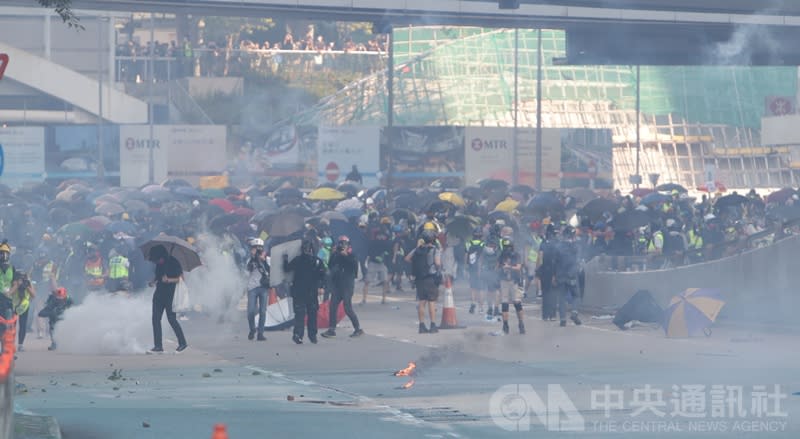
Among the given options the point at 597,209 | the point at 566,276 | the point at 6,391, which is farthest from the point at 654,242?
the point at 6,391

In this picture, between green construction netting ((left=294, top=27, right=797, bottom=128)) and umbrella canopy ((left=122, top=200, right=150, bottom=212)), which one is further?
green construction netting ((left=294, top=27, right=797, bottom=128))

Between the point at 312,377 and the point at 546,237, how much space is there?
25.8 feet

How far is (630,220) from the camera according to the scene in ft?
93.7

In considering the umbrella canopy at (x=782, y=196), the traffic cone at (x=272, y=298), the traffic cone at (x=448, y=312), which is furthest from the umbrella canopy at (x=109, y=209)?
the umbrella canopy at (x=782, y=196)

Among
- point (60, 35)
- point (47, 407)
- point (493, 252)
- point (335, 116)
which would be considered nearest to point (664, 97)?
point (335, 116)

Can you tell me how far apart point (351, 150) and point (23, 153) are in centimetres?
1261

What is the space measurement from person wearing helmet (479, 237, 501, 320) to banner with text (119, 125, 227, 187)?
3512 cm

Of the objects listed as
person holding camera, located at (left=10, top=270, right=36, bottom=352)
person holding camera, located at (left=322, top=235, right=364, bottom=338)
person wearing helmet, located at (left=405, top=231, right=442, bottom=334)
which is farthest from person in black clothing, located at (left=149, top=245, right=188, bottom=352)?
person wearing helmet, located at (left=405, top=231, right=442, bottom=334)

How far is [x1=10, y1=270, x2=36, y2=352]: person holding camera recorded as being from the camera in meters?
19.2

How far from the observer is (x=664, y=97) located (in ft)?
285

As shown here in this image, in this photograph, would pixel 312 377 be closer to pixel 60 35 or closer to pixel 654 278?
pixel 654 278

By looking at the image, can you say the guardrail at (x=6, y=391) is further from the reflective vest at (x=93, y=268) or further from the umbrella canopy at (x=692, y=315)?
the reflective vest at (x=93, y=268)

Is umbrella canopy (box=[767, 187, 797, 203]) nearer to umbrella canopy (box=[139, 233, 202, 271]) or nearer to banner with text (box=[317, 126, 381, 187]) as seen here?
banner with text (box=[317, 126, 381, 187])

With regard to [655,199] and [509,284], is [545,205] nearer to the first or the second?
[655,199]
